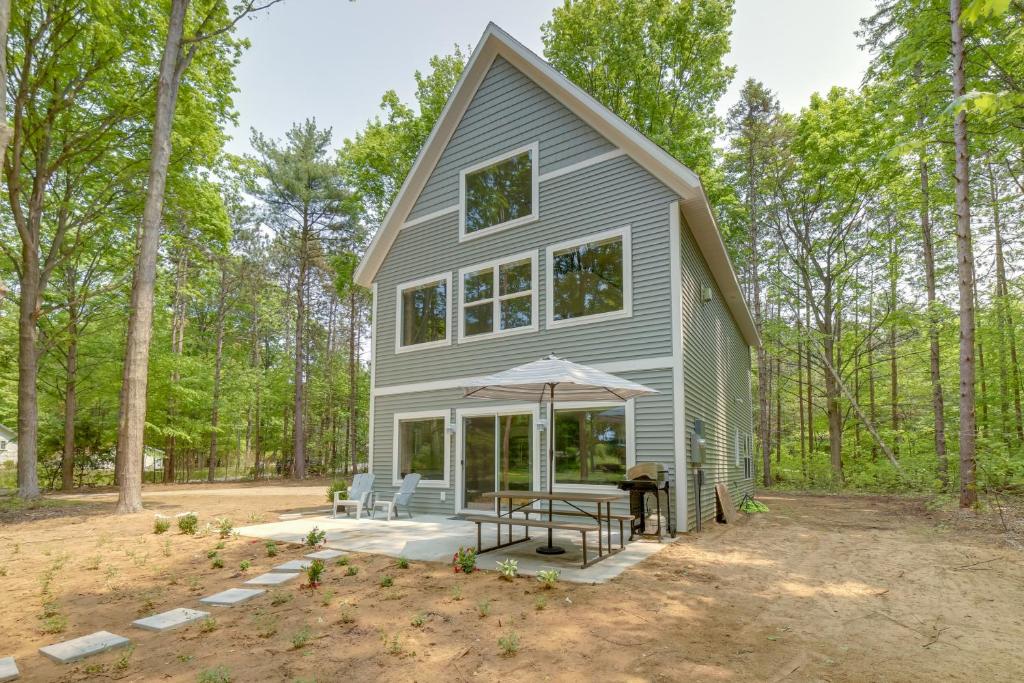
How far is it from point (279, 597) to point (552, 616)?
8.00 feet

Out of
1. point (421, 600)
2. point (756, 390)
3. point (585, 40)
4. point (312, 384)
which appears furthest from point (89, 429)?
point (756, 390)

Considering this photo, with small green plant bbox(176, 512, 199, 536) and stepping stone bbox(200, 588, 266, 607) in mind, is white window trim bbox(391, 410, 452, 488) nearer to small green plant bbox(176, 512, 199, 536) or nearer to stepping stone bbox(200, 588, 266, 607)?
small green plant bbox(176, 512, 199, 536)

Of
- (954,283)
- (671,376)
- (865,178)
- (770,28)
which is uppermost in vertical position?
(770,28)

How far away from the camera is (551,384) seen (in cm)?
588

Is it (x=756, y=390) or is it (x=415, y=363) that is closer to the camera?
(x=415, y=363)

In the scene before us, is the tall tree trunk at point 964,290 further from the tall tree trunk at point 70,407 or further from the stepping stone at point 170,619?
the tall tree trunk at point 70,407

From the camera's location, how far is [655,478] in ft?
24.1

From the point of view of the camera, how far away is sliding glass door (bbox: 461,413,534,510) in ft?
30.3

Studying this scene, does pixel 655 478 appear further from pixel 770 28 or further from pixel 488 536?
pixel 770 28

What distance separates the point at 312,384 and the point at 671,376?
Answer: 23431mm

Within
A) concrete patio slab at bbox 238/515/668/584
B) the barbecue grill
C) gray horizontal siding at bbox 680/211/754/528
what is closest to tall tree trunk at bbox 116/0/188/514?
concrete patio slab at bbox 238/515/668/584

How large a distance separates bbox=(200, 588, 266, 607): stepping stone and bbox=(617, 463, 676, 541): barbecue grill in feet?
15.4

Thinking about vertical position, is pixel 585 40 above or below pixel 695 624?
above

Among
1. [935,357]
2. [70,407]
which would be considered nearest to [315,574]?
[935,357]
